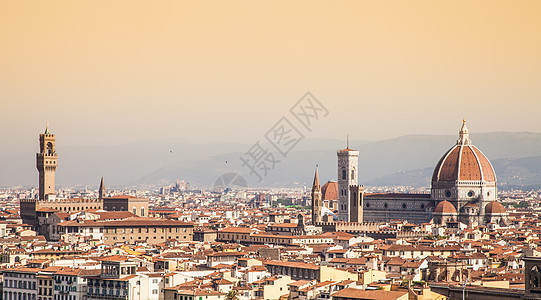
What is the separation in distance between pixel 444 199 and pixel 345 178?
12.3 m

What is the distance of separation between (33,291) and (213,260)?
42.8 ft

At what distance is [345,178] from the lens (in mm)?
133125

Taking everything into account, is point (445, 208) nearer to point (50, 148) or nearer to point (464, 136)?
point (464, 136)

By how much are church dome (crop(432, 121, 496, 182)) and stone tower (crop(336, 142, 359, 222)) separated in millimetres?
9196

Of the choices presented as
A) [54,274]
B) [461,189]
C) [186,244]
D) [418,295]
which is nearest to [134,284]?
[54,274]

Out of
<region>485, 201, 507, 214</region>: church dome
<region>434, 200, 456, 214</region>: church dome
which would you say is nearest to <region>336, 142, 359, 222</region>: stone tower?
<region>434, 200, 456, 214</region>: church dome

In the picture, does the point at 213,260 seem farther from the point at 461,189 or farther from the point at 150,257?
the point at 461,189

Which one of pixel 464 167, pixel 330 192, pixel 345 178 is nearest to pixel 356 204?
pixel 345 178

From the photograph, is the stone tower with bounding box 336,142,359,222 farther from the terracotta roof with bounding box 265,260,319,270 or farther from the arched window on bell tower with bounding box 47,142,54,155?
the terracotta roof with bounding box 265,260,319,270

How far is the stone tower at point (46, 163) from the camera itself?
112812 millimetres

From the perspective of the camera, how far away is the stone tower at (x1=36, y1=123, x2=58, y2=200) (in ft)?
370

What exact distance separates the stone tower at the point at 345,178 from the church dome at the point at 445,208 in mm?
10905

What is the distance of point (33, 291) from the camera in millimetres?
60312

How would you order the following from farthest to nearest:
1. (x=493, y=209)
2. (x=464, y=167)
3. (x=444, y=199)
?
(x=464, y=167), (x=444, y=199), (x=493, y=209)
